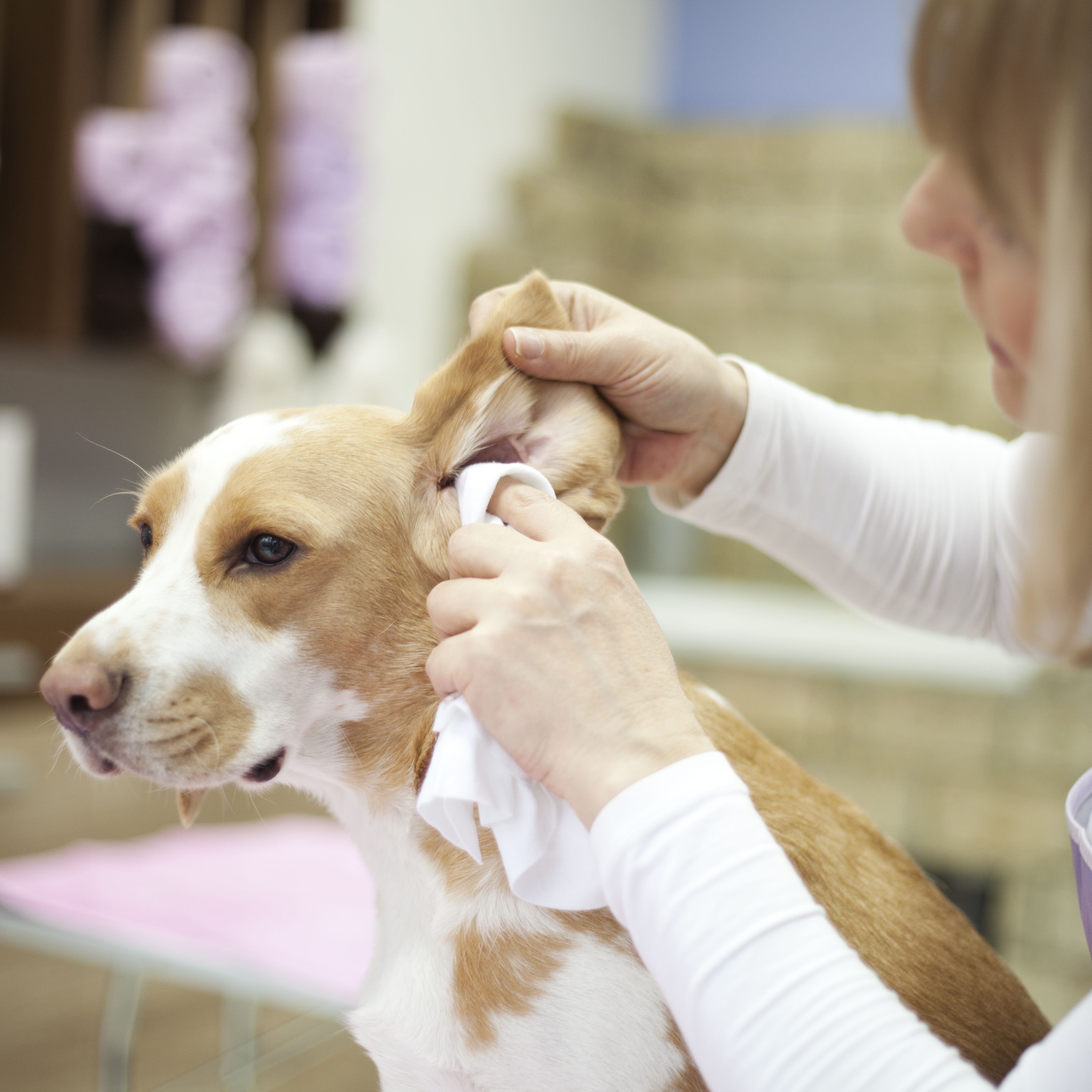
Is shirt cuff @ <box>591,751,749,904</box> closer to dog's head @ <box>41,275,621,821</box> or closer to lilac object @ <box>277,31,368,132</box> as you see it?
dog's head @ <box>41,275,621,821</box>

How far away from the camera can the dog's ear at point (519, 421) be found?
732mm

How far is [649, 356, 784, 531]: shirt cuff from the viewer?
87 centimetres

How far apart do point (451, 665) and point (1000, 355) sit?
1.13 feet

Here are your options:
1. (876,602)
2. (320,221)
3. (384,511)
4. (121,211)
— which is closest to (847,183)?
(320,221)

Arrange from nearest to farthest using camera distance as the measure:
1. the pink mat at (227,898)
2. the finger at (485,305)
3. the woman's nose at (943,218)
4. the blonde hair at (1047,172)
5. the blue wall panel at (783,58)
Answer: the blonde hair at (1047,172) → the woman's nose at (943,218) → the finger at (485,305) → the pink mat at (227,898) → the blue wall panel at (783,58)

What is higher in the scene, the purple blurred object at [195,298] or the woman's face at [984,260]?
the woman's face at [984,260]

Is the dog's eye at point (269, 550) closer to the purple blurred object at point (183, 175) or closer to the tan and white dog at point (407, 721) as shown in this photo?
the tan and white dog at point (407, 721)

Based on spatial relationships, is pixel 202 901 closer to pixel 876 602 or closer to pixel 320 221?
pixel 876 602

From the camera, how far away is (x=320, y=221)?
2.51 metres

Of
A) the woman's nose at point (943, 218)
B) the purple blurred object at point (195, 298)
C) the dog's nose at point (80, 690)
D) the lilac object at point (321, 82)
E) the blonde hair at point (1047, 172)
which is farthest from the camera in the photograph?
the lilac object at point (321, 82)

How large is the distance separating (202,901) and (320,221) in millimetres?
1595

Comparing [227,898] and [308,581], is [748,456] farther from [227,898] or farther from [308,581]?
[227,898]

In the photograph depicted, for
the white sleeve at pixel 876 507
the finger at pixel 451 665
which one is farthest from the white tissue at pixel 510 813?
the white sleeve at pixel 876 507

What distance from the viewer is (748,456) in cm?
87
